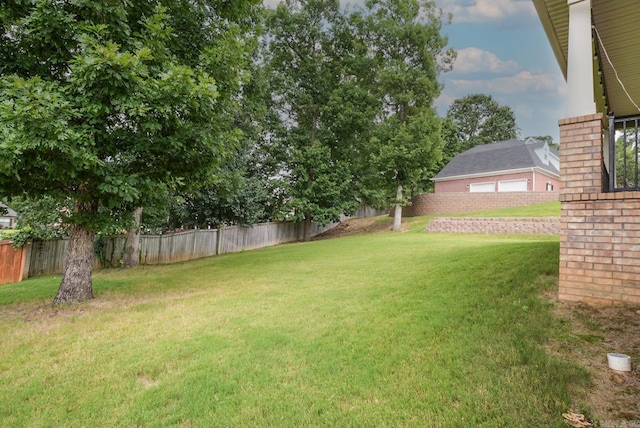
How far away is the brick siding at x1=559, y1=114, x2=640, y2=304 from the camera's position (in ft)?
11.0

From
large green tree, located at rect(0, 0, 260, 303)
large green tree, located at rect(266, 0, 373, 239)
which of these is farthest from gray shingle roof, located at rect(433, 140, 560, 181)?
large green tree, located at rect(0, 0, 260, 303)

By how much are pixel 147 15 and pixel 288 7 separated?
16.9 meters

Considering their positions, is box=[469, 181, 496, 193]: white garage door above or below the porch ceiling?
above

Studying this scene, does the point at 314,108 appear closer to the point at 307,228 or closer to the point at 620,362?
the point at 307,228

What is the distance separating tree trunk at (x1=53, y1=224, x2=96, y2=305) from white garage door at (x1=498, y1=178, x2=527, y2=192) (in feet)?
77.8

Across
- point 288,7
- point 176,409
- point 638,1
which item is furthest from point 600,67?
point 288,7

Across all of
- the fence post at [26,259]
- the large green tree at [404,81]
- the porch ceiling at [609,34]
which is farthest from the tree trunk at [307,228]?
the porch ceiling at [609,34]

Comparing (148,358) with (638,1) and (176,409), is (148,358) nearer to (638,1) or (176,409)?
(176,409)

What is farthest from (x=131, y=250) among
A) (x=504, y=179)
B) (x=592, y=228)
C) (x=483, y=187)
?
(x=504, y=179)

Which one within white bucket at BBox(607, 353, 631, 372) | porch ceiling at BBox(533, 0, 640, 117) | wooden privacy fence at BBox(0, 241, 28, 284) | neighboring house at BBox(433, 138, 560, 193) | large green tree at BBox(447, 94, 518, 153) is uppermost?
large green tree at BBox(447, 94, 518, 153)

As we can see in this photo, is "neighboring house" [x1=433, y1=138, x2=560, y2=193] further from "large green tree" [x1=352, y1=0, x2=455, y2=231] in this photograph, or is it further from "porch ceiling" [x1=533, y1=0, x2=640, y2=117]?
"porch ceiling" [x1=533, y1=0, x2=640, y2=117]


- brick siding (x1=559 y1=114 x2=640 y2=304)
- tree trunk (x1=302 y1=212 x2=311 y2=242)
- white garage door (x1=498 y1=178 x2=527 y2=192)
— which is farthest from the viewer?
white garage door (x1=498 y1=178 x2=527 y2=192)

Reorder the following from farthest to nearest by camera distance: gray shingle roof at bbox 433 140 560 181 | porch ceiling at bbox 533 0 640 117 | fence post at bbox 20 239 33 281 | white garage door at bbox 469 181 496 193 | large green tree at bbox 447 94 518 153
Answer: large green tree at bbox 447 94 518 153 < white garage door at bbox 469 181 496 193 < gray shingle roof at bbox 433 140 560 181 < fence post at bbox 20 239 33 281 < porch ceiling at bbox 533 0 640 117

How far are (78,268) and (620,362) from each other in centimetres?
741
